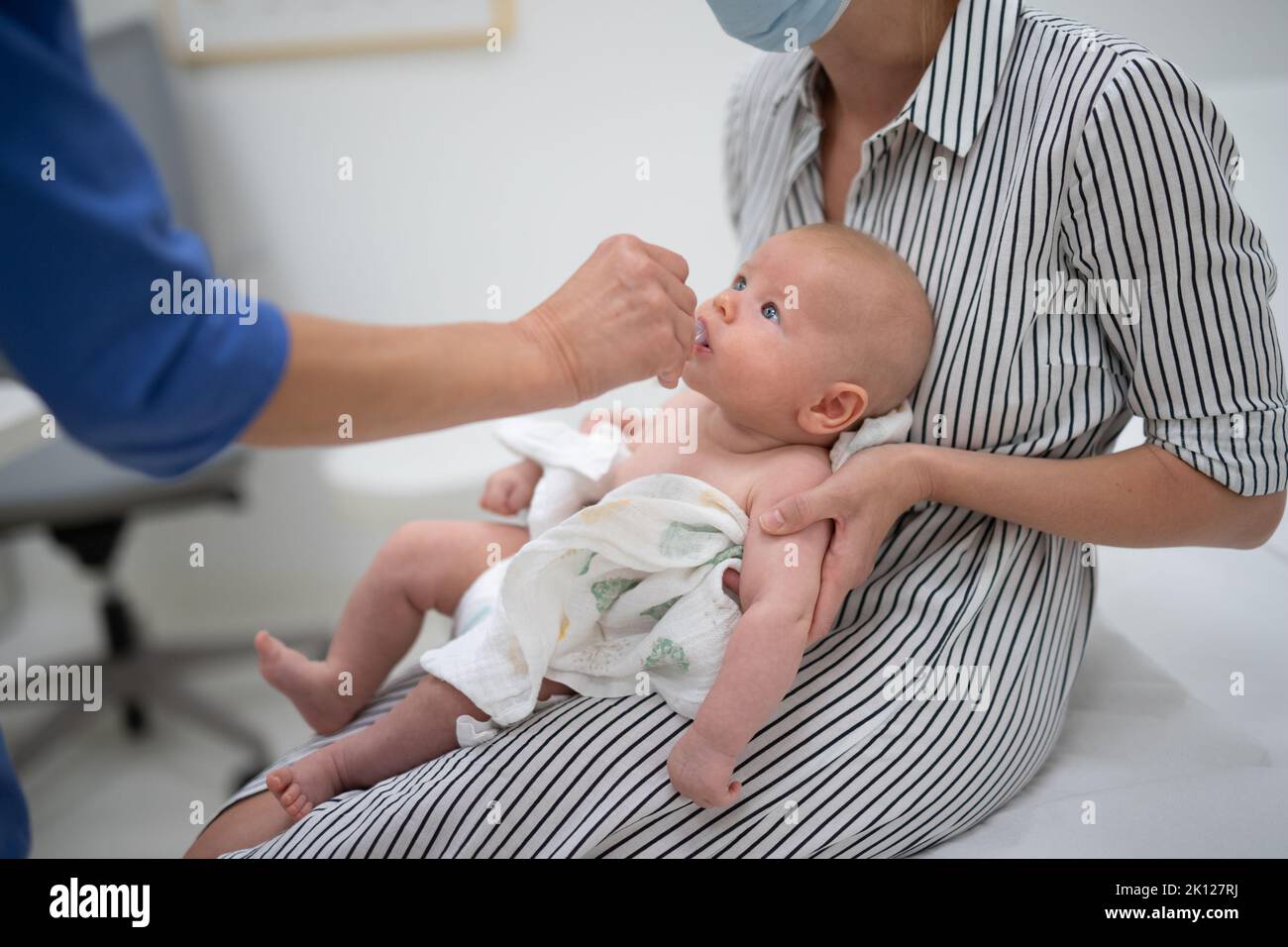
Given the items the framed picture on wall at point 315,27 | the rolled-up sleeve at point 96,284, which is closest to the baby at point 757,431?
the rolled-up sleeve at point 96,284

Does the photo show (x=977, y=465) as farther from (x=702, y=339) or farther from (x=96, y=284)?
(x=96, y=284)

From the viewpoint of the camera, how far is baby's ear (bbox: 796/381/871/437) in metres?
1.06

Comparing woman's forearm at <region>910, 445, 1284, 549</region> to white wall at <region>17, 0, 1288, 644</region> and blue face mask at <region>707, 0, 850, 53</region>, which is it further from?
white wall at <region>17, 0, 1288, 644</region>

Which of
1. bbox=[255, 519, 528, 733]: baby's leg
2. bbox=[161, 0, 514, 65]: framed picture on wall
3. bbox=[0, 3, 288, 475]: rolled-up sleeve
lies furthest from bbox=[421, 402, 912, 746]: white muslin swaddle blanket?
bbox=[161, 0, 514, 65]: framed picture on wall

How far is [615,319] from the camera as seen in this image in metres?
0.90

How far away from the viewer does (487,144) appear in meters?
2.35

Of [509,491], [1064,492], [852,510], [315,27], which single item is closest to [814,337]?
[852,510]

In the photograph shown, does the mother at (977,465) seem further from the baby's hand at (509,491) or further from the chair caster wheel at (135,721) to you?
the chair caster wheel at (135,721)

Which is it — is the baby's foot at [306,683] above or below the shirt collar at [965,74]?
below

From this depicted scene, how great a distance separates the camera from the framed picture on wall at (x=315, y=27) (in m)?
2.30

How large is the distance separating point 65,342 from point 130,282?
57mm

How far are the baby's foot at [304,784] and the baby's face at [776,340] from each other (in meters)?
0.54
